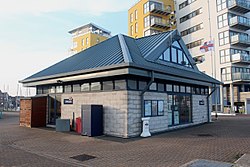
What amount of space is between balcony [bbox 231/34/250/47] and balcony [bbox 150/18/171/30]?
16301mm

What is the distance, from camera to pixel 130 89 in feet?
40.8

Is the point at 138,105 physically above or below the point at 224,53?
below

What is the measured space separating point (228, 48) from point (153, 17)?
60.6ft

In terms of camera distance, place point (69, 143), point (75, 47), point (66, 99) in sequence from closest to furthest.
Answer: point (69, 143)
point (66, 99)
point (75, 47)

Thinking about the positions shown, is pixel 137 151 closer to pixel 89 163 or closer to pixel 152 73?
pixel 89 163

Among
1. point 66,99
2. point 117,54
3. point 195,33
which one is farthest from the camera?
point 195,33

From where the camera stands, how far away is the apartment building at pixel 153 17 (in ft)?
162

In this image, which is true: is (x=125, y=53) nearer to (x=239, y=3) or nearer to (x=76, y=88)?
(x=76, y=88)

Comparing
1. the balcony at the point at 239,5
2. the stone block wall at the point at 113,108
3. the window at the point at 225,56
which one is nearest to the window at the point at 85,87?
the stone block wall at the point at 113,108

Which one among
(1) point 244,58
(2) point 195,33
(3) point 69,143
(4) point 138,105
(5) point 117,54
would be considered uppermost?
(2) point 195,33

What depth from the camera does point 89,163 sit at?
757 cm

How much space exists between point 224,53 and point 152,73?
30726 millimetres

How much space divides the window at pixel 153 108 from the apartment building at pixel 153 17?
37.2 m

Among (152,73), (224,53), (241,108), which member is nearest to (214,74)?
(224,53)
